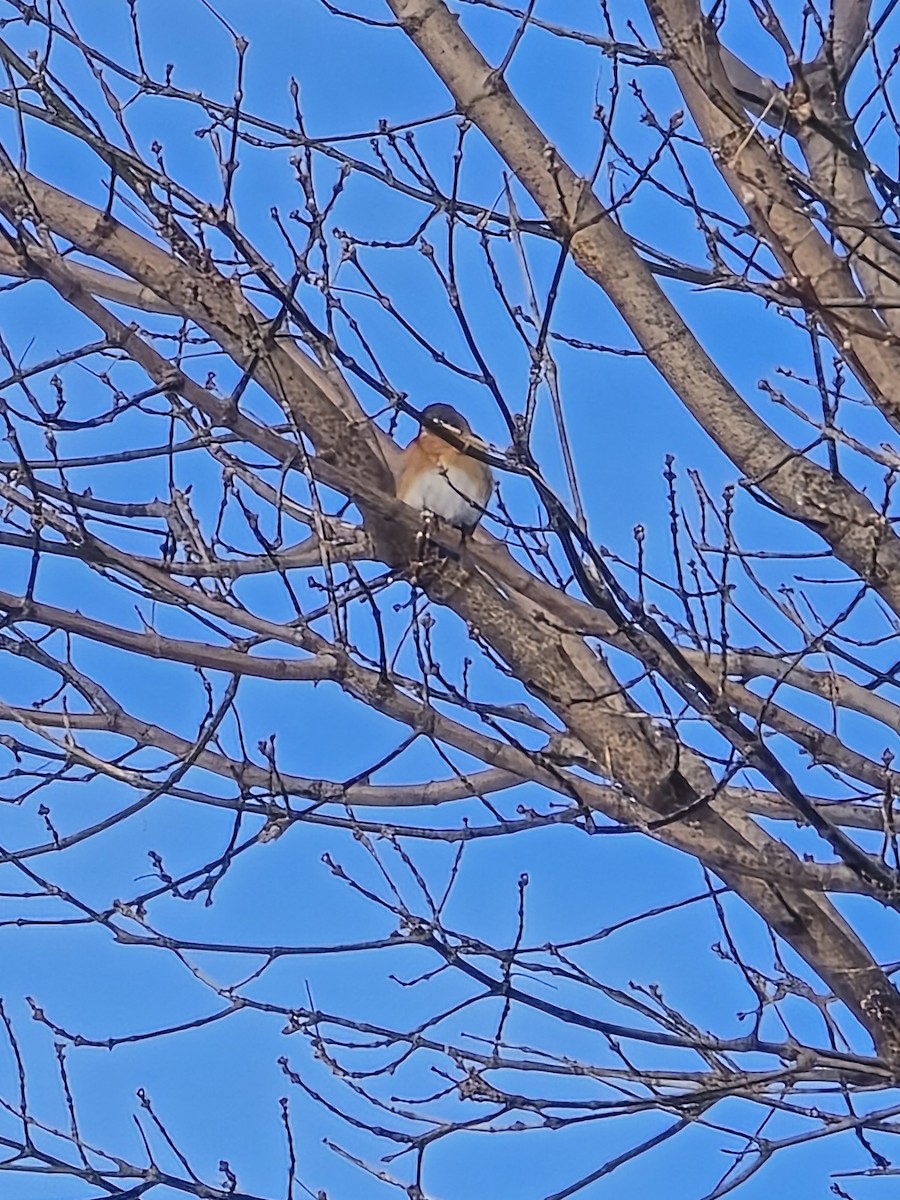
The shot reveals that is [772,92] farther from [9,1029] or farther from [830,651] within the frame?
[9,1029]

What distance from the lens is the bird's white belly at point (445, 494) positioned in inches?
162

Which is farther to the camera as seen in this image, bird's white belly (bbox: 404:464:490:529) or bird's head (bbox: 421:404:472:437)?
bird's head (bbox: 421:404:472:437)

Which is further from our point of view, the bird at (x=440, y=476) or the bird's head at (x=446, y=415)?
the bird's head at (x=446, y=415)

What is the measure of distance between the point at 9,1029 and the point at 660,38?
2.97 meters

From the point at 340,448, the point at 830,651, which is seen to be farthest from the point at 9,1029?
the point at 830,651

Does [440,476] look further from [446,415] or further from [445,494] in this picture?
[446,415]

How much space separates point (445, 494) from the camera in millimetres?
4258

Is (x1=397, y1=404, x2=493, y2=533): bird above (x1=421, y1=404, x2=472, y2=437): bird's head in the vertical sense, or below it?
below

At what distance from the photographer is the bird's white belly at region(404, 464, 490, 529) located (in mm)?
4117

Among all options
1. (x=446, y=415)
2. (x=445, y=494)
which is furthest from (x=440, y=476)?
(x=446, y=415)

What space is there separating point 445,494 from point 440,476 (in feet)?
0.25

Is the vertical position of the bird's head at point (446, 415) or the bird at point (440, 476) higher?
the bird's head at point (446, 415)

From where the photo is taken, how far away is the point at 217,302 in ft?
9.64

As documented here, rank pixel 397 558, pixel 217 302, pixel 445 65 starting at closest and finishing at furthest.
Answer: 1. pixel 217 302
2. pixel 397 558
3. pixel 445 65
